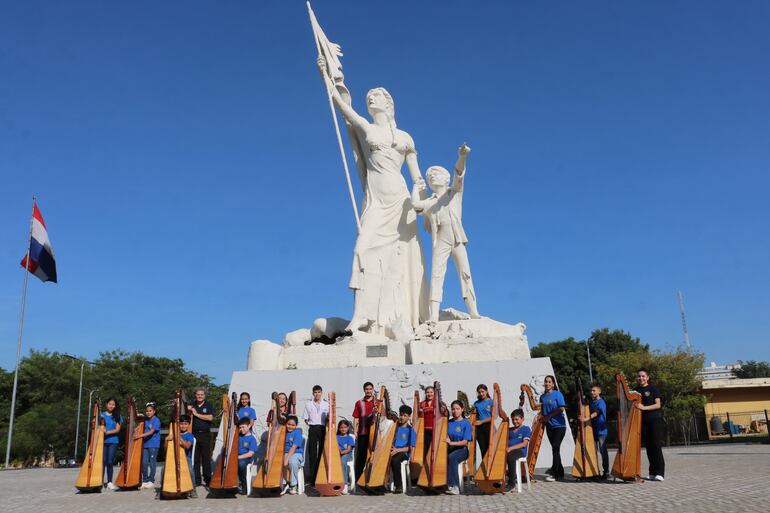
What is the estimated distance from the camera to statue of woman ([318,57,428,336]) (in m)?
11.4

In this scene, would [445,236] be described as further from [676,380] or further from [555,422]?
[676,380]

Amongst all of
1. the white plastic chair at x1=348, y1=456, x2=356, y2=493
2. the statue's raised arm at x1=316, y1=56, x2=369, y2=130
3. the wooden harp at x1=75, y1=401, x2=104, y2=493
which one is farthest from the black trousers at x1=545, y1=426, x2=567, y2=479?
the statue's raised arm at x1=316, y1=56, x2=369, y2=130

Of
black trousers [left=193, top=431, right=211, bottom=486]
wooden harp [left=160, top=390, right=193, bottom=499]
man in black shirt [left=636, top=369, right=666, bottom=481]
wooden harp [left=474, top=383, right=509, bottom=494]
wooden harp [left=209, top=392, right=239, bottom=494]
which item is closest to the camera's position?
wooden harp [left=474, top=383, right=509, bottom=494]

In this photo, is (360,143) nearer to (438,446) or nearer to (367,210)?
(367,210)

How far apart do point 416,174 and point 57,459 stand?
2664 centimetres

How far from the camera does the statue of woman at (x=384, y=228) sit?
37.5ft

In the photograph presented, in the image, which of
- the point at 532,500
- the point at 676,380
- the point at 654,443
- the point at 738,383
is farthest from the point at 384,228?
the point at 738,383

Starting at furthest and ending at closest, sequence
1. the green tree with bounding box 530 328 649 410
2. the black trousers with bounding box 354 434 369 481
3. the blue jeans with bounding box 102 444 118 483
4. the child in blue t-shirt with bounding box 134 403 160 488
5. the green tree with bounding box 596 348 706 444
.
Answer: the green tree with bounding box 530 328 649 410 → the green tree with bounding box 596 348 706 444 → the blue jeans with bounding box 102 444 118 483 → the child in blue t-shirt with bounding box 134 403 160 488 → the black trousers with bounding box 354 434 369 481

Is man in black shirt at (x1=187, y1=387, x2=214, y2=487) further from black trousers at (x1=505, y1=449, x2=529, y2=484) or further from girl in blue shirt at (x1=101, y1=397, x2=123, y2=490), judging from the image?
black trousers at (x1=505, y1=449, x2=529, y2=484)

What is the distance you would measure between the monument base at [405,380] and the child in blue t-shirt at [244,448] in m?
1.98

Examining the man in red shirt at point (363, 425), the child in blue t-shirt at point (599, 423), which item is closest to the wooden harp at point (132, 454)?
the man in red shirt at point (363, 425)

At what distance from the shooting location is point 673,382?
26.5 metres

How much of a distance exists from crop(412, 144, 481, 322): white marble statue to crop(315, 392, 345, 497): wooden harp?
4.29 metres

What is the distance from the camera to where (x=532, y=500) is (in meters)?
6.19
